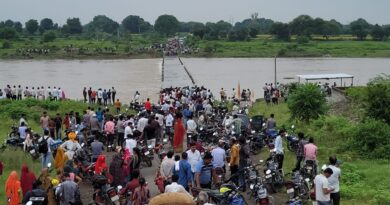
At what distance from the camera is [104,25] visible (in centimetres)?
17538

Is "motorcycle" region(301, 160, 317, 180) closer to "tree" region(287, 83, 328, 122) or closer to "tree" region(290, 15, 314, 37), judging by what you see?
"tree" region(287, 83, 328, 122)

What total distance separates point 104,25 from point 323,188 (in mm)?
171529

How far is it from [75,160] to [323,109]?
1154 centimetres

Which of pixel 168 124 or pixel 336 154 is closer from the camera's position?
pixel 336 154

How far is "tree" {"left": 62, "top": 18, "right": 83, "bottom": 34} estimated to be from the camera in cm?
13762

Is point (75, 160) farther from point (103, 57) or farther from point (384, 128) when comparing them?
point (103, 57)

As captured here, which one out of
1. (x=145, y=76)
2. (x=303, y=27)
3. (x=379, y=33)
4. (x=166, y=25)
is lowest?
(x=145, y=76)

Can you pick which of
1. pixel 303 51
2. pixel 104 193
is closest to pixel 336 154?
pixel 104 193

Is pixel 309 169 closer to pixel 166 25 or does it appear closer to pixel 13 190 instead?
pixel 13 190

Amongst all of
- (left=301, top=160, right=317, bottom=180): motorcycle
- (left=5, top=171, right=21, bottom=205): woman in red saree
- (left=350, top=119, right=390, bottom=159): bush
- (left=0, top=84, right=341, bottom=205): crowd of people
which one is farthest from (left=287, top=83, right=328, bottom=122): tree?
Answer: (left=5, top=171, right=21, bottom=205): woman in red saree

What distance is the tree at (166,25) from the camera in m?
148

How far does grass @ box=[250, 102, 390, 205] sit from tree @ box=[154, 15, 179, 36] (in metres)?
128

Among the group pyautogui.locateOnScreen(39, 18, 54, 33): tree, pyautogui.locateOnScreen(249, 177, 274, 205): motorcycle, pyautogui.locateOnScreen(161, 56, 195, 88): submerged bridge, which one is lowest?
pyautogui.locateOnScreen(161, 56, 195, 88): submerged bridge

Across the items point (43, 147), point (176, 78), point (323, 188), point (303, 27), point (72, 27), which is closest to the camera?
point (323, 188)
